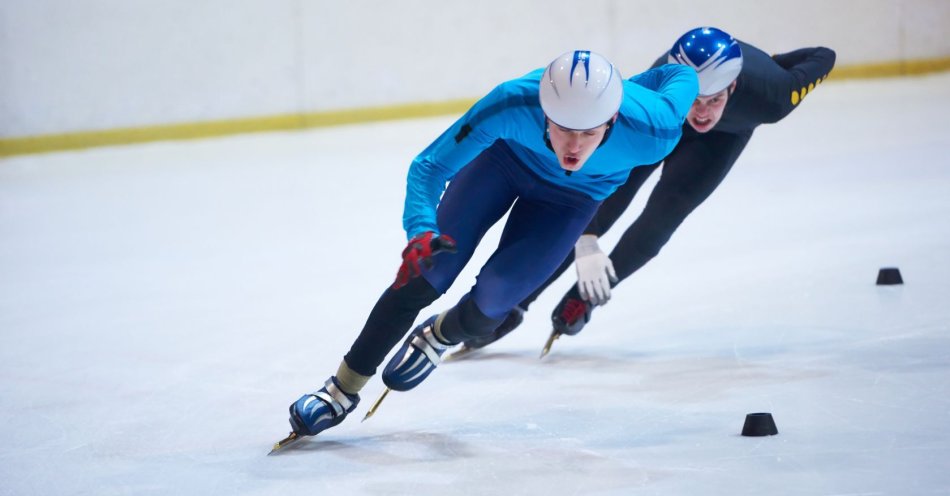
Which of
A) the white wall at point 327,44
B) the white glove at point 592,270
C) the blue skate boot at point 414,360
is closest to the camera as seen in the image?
the blue skate boot at point 414,360

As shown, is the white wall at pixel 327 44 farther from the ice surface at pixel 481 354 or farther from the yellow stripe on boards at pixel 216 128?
the ice surface at pixel 481 354

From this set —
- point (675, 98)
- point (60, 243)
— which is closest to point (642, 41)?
point (60, 243)

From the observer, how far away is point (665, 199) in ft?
15.2

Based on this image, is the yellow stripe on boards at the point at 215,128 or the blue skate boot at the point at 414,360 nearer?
the blue skate boot at the point at 414,360

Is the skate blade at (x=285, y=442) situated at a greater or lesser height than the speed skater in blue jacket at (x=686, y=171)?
lesser

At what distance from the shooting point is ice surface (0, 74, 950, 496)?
10.9ft

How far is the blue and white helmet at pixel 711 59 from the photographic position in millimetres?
4207

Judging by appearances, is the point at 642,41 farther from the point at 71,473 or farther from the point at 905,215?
the point at 71,473

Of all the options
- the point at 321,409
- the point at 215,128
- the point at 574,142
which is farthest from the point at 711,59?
the point at 215,128

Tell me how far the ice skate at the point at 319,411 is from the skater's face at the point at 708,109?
166cm

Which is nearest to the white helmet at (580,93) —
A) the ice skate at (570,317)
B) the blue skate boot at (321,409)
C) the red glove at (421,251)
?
the red glove at (421,251)

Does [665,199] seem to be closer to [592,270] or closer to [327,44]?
[592,270]

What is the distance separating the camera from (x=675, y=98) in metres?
3.72

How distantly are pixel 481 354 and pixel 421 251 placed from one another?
1.61m
